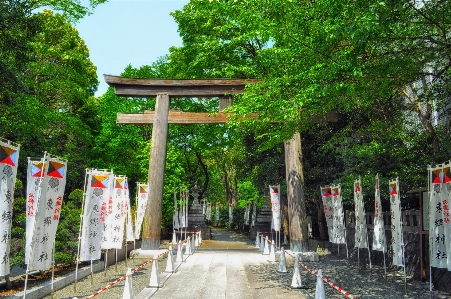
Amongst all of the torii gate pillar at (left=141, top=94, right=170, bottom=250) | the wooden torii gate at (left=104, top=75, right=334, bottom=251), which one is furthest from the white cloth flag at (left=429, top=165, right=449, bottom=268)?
the torii gate pillar at (left=141, top=94, right=170, bottom=250)

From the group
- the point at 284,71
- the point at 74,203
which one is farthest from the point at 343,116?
the point at 74,203

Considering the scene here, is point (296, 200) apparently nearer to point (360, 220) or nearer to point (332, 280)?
point (360, 220)

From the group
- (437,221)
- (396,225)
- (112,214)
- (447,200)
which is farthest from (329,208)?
(112,214)

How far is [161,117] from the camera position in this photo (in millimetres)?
17750

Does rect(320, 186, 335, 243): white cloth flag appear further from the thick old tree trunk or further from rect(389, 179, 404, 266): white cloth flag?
rect(389, 179, 404, 266): white cloth flag

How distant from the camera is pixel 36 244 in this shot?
8266mm

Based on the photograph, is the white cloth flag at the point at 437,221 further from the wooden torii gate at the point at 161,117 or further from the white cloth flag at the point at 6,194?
the white cloth flag at the point at 6,194

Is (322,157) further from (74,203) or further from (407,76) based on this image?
(407,76)

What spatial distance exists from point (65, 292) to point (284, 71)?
7531mm

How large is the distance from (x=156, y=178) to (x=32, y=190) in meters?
8.80

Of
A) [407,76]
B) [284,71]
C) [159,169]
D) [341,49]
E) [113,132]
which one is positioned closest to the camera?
[407,76]

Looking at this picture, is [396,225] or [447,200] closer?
[447,200]

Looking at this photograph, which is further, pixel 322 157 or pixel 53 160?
pixel 322 157

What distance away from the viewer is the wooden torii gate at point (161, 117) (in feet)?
55.1
